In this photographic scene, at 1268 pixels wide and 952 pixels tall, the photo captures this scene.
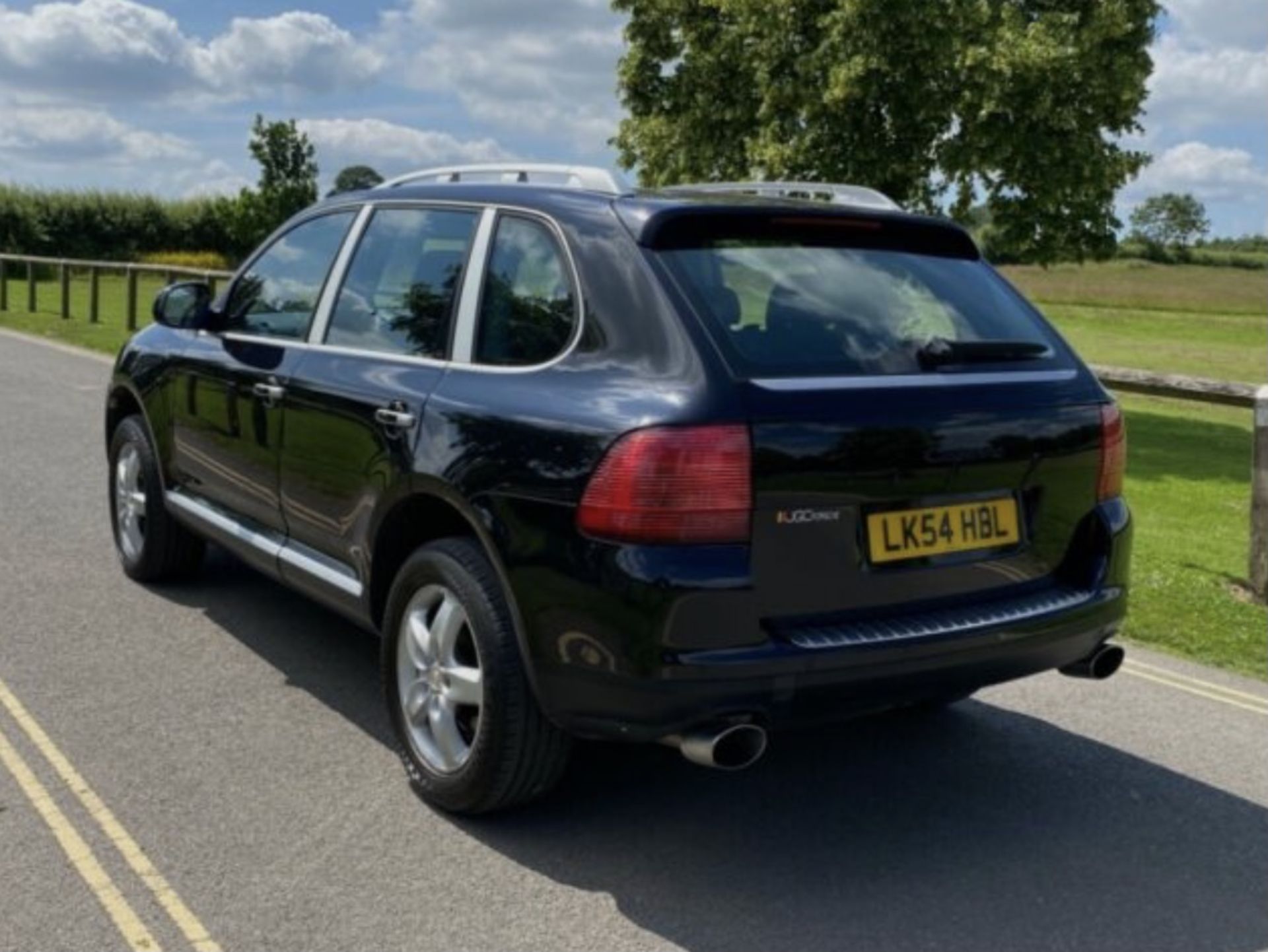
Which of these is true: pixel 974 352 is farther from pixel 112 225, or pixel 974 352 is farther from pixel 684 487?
pixel 112 225

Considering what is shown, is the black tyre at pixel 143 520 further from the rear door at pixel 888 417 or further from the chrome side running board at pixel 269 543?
the rear door at pixel 888 417

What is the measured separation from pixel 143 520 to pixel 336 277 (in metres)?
1.98

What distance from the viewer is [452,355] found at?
388 cm

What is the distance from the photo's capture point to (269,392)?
4.69m

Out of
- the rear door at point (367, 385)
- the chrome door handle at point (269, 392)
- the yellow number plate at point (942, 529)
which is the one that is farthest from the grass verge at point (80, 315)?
the yellow number plate at point (942, 529)

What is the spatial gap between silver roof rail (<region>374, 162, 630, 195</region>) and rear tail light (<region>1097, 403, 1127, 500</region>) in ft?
5.14

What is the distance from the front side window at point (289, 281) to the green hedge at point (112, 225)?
47907 millimetres

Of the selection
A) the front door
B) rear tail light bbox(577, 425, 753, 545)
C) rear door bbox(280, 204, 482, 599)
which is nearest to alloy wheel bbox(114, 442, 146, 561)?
the front door

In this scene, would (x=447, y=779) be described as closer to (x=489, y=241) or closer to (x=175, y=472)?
(x=489, y=241)

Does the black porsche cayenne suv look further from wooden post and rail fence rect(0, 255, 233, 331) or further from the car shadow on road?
wooden post and rail fence rect(0, 255, 233, 331)

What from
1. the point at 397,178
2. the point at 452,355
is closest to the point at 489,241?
the point at 452,355

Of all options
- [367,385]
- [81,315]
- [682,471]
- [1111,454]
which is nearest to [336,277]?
[367,385]

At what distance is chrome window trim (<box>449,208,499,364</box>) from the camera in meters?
3.85

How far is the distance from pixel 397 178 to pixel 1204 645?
13.1ft
